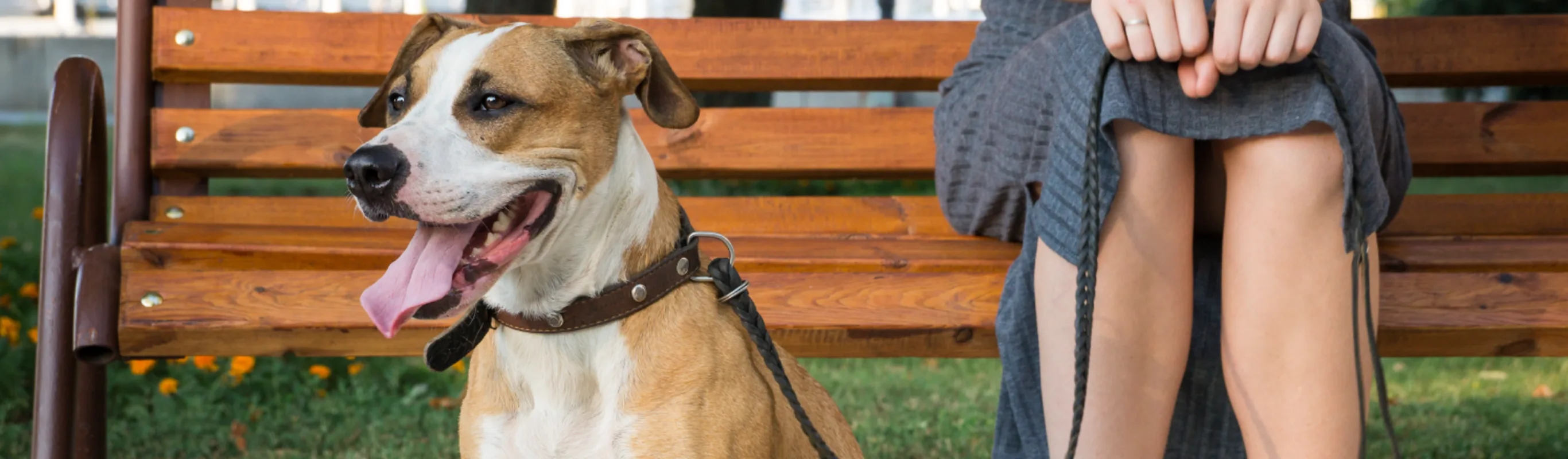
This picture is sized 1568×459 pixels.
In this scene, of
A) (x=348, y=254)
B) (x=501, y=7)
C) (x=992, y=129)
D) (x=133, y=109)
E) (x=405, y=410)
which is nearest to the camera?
(x=992, y=129)

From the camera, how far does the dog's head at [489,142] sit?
1845 mm

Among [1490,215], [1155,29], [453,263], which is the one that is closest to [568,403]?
[453,263]

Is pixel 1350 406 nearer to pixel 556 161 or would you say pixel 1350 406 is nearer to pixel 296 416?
pixel 556 161

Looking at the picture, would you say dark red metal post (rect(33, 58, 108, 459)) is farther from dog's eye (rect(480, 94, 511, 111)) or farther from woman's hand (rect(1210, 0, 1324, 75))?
woman's hand (rect(1210, 0, 1324, 75))

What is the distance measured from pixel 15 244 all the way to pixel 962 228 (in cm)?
364

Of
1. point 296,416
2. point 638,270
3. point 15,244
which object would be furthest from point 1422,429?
point 15,244

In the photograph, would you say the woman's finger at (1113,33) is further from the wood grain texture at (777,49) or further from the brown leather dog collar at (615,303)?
the wood grain texture at (777,49)

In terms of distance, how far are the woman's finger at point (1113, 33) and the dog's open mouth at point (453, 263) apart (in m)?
0.83

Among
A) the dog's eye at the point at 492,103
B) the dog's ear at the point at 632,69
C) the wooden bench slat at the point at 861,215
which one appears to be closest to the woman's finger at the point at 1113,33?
the dog's ear at the point at 632,69

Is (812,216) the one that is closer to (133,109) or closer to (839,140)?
(839,140)

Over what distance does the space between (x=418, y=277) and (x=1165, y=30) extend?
1.10 metres

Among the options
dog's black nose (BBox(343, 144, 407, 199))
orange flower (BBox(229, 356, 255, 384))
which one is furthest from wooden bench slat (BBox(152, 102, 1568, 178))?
dog's black nose (BBox(343, 144, 407, 199))

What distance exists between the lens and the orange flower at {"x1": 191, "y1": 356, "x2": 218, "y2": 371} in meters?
4.19

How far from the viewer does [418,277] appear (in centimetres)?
188
